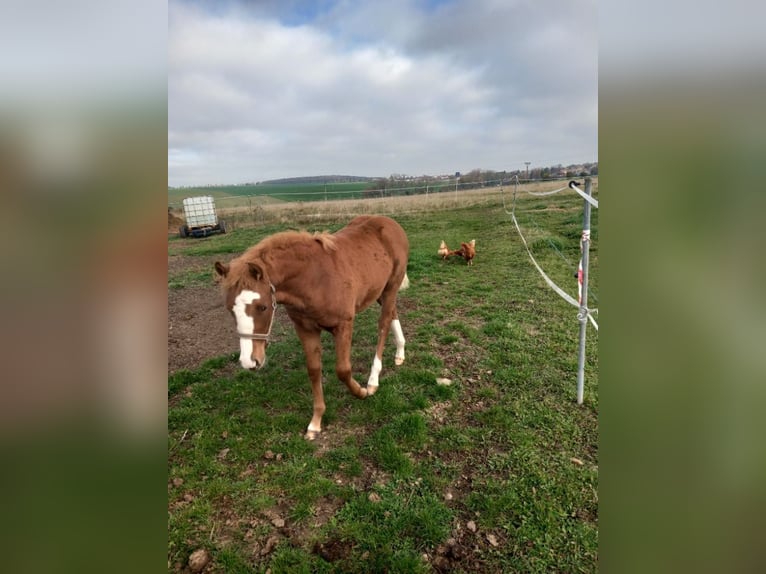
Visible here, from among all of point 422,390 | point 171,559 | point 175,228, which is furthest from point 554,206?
point 171,559

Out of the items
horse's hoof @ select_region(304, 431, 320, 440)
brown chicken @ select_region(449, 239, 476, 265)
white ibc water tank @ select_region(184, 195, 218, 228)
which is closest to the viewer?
horse's hoof @ select_region(304, 431, 320, 440)

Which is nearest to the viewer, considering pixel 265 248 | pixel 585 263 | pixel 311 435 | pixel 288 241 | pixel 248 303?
pixel 248 303

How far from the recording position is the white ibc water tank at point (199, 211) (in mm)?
15633

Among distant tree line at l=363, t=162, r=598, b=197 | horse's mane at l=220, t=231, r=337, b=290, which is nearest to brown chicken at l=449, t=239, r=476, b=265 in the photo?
horse's mane at l=220, t=231, r=337, b=290

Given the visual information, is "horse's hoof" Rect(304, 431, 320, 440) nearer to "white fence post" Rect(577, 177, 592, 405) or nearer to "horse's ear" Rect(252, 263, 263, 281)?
"horse's ear" Rect(252, 263, 263, 281)

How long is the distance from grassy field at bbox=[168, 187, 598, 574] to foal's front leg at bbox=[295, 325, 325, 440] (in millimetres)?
114

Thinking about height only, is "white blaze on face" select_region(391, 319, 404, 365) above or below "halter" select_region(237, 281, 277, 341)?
below

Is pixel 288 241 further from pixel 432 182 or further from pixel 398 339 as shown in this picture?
pixel 432 182

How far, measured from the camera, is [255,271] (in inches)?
107

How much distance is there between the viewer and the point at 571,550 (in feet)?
7.50

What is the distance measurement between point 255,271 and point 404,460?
6.13 feet

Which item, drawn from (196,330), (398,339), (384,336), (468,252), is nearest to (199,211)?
(196,330)

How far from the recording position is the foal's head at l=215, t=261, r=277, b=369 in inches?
105
